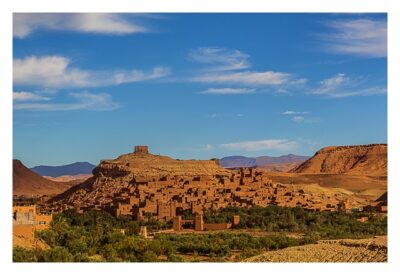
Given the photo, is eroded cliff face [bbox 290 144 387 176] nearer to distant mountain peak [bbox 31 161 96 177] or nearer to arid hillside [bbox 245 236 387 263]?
distant mountain peak [bbox 31 161 96 177]

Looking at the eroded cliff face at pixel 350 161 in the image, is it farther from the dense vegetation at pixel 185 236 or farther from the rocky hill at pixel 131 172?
the dense vegetation at pixel 185 236

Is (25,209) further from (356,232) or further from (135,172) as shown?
(135,172)

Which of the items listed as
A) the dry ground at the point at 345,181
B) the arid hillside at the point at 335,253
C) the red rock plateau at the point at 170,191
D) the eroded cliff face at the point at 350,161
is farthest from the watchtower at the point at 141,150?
the arid hillside at the point at 335,253

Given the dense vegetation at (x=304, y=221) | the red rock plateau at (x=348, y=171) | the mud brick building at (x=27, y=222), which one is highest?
the red rock plateau at (x=348, y=171)

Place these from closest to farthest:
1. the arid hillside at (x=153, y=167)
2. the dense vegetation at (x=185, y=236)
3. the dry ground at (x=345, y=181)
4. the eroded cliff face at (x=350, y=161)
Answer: the dense vegetation at (x=185, y=236) < the arid hillside at (x=153, y=167) < the dry ground at (x=345, y=181) < the eroded cliff face at (x=350, y=161)

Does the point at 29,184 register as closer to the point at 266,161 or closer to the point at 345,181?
the point at 345,181

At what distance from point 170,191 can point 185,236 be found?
403 inches

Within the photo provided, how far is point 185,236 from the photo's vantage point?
79.9ft

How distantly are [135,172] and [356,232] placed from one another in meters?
18.6

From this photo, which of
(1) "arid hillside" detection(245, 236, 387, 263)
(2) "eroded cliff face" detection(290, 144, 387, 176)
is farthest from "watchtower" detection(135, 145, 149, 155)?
(1) "arid hillside" detection(245, 236, 387, 263)

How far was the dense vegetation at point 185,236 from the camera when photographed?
55.8 ft

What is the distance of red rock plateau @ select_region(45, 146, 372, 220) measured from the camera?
31350mm

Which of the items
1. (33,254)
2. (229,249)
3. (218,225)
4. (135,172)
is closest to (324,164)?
(135,172)

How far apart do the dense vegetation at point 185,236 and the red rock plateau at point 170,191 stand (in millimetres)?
1564
